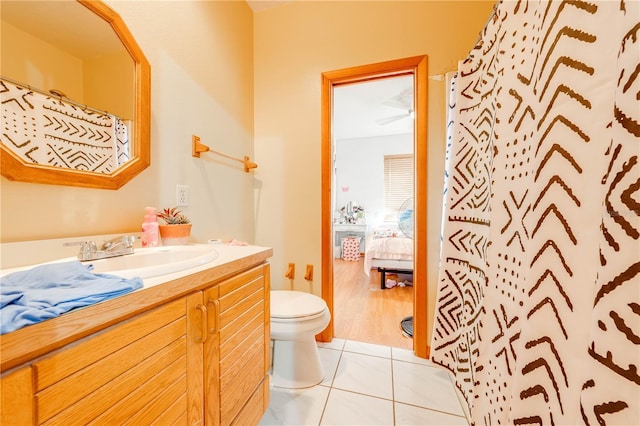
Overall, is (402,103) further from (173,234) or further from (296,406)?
(296,406)

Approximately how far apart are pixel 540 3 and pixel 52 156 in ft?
4.89

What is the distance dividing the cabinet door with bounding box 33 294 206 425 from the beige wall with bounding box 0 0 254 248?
0.54 metres

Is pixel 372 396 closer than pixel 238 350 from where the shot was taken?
No

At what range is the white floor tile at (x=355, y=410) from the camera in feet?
3.58

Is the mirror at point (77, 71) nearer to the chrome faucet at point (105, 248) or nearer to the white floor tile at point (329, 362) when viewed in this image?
the chrome faucet at point (105, 248)

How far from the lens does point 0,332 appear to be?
0.30 metres

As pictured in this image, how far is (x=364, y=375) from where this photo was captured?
139 cm

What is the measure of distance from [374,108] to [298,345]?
10.3ft

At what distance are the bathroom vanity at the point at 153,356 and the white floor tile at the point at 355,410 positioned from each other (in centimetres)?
41

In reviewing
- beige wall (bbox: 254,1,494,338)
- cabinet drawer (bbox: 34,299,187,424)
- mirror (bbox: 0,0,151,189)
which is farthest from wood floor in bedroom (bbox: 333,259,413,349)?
mirror (bbox: 0,0,151,189)

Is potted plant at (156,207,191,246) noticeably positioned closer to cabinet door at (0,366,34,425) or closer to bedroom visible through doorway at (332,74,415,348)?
cabinet door at (0,366,34,425)

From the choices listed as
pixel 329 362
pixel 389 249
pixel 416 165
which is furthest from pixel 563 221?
pixel 389 249

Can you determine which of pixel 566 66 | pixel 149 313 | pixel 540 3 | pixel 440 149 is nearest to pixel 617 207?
pixel 566 66

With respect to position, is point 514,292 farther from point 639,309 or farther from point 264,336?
point 264,336
